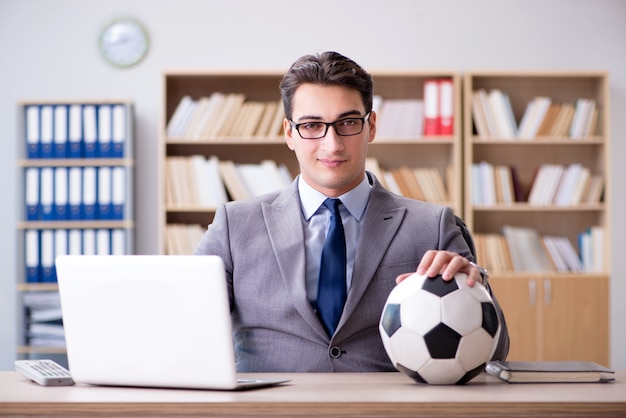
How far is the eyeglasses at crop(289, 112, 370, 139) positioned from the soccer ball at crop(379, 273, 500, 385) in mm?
653

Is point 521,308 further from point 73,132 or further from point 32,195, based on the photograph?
point 32,195

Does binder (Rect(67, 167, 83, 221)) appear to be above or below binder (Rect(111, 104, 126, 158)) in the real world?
below

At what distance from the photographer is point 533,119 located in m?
5.13

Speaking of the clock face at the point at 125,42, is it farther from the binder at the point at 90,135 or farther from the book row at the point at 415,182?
the book row at the point at 415,182

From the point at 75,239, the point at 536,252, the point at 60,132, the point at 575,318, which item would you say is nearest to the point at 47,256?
the point at 75,239

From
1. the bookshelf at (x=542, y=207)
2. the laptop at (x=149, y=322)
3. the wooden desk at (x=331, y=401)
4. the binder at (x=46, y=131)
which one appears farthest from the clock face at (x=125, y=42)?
the wooden desk at (x=331, y=401)

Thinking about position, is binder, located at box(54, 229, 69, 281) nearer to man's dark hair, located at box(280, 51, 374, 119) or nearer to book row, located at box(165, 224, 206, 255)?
book row, located at box(165, 224, 206, 255)

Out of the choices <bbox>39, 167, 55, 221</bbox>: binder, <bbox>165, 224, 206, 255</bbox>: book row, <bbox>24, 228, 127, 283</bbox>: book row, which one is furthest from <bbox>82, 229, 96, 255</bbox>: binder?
<bbox>165, 224, 206, 255</bbox>: book row

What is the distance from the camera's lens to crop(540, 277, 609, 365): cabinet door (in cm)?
496

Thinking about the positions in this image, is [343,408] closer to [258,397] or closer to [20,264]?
[258,397]

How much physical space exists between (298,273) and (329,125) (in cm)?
37

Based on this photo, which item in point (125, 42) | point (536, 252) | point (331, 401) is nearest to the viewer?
point (331, 401)

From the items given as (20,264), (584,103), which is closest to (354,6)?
(584,103)

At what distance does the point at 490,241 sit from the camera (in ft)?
16.8
